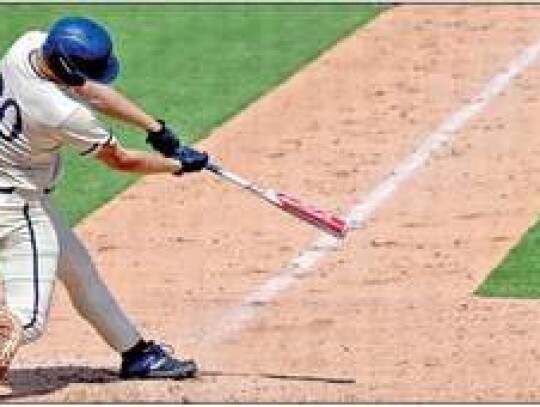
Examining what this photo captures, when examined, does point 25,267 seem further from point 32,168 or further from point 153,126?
point 153,126

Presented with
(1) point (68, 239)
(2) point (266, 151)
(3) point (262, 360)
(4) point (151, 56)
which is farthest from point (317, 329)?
(4) point (151, 56)

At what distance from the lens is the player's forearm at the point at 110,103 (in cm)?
1093

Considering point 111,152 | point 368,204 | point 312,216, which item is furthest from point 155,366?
point 368,204

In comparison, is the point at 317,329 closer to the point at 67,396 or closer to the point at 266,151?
the point at 67,396

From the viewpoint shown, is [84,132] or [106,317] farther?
[106,317]

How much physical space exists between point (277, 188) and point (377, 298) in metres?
2.59

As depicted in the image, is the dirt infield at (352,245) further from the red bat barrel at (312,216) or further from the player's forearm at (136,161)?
the player's forearm at (136,161)

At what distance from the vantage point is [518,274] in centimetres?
1352

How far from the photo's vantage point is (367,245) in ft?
47.0

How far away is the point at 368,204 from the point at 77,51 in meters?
4.71

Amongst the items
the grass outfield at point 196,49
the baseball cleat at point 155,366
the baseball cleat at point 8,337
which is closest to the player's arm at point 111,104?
the baseball cleat at point 8,337

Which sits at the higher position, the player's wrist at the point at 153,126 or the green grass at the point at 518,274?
the player's wrist at the point at 153,126

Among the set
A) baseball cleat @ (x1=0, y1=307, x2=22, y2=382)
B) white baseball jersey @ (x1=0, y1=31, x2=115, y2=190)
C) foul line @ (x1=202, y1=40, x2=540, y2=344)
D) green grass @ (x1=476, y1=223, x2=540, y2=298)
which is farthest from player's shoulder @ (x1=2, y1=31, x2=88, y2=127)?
green grass @ (x1=476, y1=223, x2=540, y2=298)

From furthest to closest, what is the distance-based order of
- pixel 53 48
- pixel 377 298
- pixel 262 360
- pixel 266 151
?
pixel 266 151 < pixel 377 298 < pixel 262 360 < pixel 53 48
